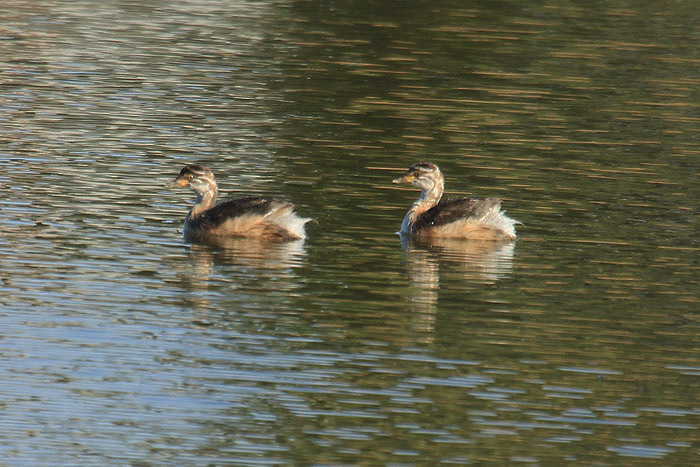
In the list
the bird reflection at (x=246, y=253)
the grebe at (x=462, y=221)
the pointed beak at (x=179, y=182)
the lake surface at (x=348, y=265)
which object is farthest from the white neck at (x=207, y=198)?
the grebe at (x=462, y=221)

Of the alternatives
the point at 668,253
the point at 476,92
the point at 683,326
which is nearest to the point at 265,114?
the point at 476,92

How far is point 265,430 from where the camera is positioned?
493 inches

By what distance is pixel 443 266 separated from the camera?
18.8m

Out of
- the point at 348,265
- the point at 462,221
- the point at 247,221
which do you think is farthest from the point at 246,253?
the point at 462,221

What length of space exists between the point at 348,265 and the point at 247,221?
2.23 metres

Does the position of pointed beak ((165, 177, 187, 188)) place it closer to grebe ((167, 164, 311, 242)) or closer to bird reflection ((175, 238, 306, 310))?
grebe ((167, 164, 311, 242))

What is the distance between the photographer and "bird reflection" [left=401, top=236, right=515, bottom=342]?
1658 cm

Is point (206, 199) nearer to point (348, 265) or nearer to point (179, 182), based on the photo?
point (179, 182)

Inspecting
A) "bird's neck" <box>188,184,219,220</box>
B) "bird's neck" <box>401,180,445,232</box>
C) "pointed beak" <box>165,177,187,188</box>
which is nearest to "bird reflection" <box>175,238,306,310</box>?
"bird's neck" <box>188,184,219,220</box>

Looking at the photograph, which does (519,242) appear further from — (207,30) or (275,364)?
(207,30)

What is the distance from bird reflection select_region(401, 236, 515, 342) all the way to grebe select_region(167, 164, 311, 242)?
60.6 inches

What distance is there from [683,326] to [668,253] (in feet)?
10.8

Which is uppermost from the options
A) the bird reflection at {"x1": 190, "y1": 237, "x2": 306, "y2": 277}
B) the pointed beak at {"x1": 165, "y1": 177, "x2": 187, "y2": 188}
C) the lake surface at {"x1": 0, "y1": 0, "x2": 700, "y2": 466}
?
the pointed beak at {"x1": 165, "y1": 177, "x2": 187, "y2": 188}

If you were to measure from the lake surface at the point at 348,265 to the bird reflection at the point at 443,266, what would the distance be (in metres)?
0.07
